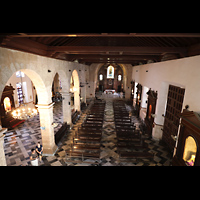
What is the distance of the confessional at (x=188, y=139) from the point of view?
4.93 m

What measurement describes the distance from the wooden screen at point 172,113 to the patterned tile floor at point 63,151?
0.86 m

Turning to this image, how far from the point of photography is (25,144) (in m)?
9.69

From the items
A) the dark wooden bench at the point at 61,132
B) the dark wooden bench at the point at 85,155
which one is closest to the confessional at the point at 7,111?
the dark wooden bench at the point at 61,132

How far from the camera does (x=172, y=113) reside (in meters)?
8.13

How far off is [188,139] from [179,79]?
115 inches

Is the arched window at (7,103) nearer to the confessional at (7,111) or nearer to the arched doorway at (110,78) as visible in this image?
the confessional at (7,111)

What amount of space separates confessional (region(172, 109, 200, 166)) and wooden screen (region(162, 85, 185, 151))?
38.5 inches

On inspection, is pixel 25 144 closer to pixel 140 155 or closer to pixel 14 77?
pixel 140 155

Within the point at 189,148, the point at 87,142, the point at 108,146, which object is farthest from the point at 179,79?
the point at 87,142
